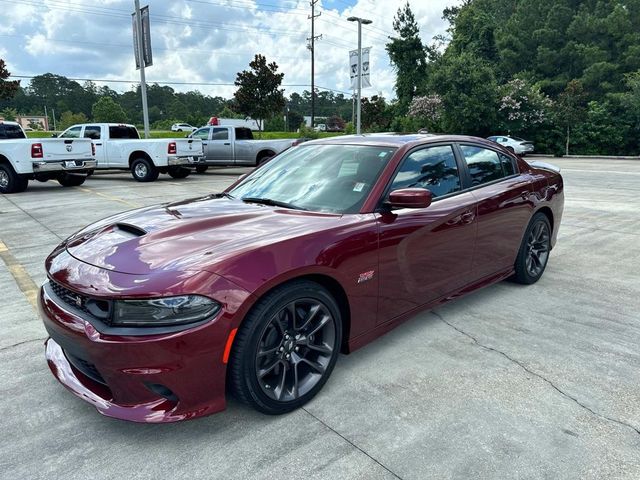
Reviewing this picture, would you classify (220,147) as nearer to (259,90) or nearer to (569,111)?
(259,90)

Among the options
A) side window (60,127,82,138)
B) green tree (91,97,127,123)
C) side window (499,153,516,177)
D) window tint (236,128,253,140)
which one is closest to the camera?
side window (499,153,516,177)

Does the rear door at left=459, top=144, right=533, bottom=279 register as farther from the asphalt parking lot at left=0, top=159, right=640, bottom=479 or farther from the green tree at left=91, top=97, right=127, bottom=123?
the green tree at left=91, top=97, right=127, bottom=123

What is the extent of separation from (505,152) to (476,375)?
2423 millimetres

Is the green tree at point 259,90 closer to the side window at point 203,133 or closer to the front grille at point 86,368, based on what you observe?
the side window at point 203,133

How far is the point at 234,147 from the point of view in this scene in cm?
1792

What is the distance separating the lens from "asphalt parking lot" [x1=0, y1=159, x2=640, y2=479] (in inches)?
88.7

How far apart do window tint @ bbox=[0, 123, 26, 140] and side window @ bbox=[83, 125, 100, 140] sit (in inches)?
80.5

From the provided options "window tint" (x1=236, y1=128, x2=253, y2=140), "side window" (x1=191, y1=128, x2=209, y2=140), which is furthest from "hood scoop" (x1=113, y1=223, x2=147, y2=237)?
"side window" (x1=191, y1=128, x2=209, y2=140)

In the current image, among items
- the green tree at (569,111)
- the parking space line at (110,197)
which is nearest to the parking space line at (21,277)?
the parking space line at (110,197)

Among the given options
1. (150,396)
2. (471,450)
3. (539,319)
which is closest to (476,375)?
(471,450)

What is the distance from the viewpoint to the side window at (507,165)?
14.7 ft

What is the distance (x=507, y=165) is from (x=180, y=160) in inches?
477

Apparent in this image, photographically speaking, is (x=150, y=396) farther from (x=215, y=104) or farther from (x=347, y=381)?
(x=215, y=104)

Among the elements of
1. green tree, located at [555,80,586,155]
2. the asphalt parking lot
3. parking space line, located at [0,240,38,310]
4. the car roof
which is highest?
green tree, located at [555,80,586,155]
